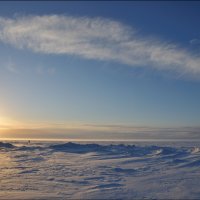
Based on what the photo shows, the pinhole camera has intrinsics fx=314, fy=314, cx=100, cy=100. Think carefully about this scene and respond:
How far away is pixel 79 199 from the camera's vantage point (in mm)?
17438

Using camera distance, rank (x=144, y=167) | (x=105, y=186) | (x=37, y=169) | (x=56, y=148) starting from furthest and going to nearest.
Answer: (x=56, y=148) < (x=144, y=167) < (x=37, y=169) < (x=105, y=186)

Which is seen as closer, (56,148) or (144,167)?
(144,167)

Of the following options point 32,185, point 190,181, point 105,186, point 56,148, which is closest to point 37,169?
point 32,185

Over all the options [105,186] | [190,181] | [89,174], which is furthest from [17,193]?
[190,181]

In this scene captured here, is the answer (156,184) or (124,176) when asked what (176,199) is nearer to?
(156,184)

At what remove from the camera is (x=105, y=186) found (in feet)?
68.2

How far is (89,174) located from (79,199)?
316 inches

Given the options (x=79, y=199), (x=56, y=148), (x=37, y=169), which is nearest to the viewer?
(x=79, y=199)

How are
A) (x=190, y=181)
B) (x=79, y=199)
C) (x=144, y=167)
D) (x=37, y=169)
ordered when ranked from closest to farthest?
(x=79, y=199) → (x=190, y=181) → (x=37, y=169) → (x=144, y=167)

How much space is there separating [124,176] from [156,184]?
12.6ft

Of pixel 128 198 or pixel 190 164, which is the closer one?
pixel 128 198

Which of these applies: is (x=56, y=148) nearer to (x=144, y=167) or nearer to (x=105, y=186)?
(x=144, y=167)

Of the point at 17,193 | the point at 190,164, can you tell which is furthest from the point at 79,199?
the point at 190,164

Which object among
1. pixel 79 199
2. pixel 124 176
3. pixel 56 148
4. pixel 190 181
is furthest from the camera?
pixel 56 148
